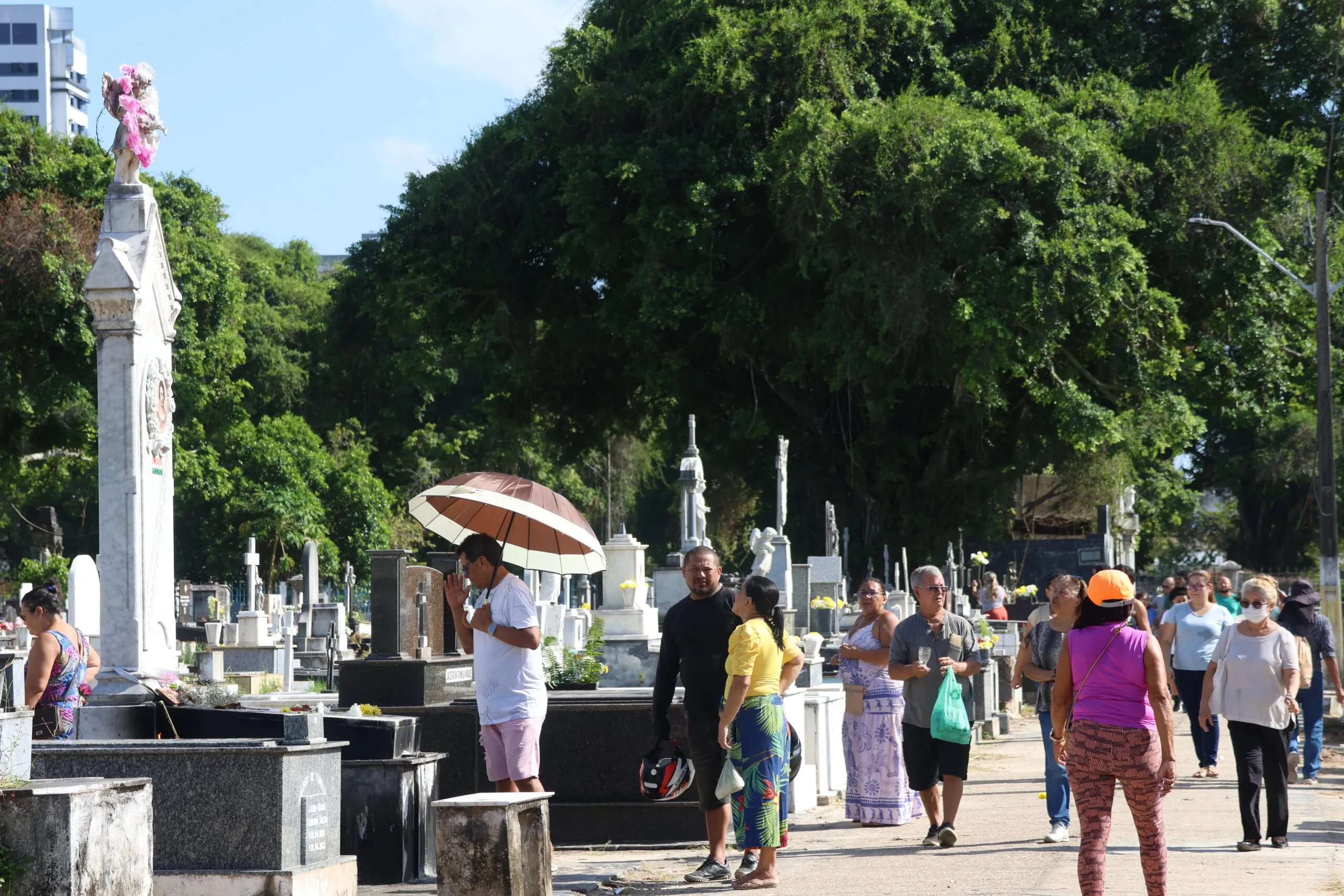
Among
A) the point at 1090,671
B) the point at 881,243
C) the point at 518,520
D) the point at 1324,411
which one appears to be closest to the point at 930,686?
the point at 518,520

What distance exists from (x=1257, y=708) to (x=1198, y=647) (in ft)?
14.0

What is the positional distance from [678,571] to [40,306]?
2003cm

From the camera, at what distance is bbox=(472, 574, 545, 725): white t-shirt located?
29.7ft

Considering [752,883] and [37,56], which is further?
[37,56]

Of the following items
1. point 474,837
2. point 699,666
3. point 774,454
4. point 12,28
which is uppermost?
point 12,28

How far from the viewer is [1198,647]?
14883mm

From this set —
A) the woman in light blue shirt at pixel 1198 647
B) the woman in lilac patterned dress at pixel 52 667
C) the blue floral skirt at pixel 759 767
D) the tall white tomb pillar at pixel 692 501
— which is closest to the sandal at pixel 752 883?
the blue floral skirt at pixel 759 767

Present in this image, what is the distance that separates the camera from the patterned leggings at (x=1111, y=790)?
25.0ft

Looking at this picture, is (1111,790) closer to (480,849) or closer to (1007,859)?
(1007,859)

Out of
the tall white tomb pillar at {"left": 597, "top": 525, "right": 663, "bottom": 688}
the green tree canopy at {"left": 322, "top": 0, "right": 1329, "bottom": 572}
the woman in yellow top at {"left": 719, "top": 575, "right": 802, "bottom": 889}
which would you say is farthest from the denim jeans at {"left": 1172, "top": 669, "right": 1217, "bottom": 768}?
the green tree canopy at {"left": 322, "top": 0, "right": 1329, "bottom": 572}

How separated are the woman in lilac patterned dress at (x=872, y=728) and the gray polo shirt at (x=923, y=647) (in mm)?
885

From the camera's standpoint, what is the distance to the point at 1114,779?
7852 mm

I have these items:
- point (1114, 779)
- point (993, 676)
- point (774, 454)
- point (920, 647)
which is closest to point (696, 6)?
point (774, 454)

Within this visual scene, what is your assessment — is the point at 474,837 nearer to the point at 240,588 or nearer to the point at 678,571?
the point at 678,571
